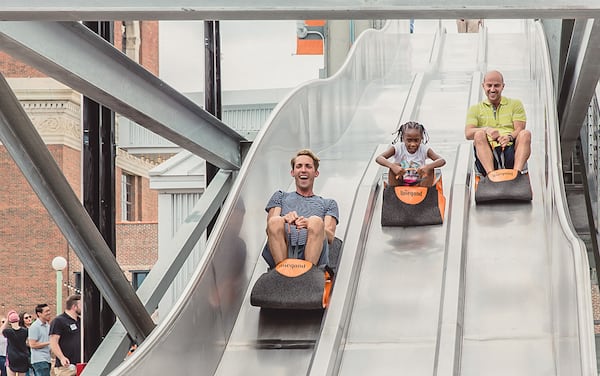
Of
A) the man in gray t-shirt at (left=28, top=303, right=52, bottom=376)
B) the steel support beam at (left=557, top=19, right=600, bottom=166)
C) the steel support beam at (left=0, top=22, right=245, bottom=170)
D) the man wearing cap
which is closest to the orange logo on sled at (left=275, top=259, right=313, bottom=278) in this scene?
the steel support beam at (left=0, top=22, right=245, bottom=170)

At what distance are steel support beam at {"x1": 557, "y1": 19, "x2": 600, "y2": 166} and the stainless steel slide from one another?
0.86ft

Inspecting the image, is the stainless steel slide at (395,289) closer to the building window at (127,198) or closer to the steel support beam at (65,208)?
the steel support beam at (65,208)

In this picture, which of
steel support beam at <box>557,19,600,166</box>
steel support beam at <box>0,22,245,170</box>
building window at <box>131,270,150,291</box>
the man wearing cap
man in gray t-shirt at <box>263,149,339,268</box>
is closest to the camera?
steel support beam at <box>0,22,245,170</box>

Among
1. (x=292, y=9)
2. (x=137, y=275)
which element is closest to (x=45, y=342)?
(x=292, y=9)

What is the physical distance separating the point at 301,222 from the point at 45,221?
65.6ft

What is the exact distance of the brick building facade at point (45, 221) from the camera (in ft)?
85.8

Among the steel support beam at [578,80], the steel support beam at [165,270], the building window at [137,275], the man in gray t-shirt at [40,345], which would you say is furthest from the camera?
the building window at [137,275]

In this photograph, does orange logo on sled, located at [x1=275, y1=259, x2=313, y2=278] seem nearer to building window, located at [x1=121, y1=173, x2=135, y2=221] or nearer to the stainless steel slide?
the stainless steel slide

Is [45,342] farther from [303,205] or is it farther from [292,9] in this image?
[292,9]

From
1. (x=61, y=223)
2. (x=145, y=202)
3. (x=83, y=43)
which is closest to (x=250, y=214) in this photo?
(x=61, y=223)

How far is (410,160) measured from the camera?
30.6 feet

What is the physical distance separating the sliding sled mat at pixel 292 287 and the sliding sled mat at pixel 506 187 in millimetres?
2040

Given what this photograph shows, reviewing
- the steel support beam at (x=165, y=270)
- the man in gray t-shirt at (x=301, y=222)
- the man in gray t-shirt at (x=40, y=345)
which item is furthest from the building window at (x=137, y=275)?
the man in gray t-shirt at (x=301, y=222)

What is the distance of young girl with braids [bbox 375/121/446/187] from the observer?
357 inches
